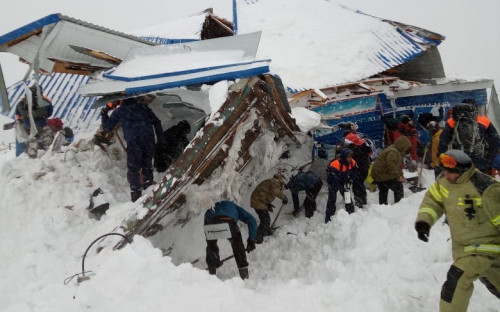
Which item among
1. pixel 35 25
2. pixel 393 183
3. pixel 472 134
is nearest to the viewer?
pixel 472 134

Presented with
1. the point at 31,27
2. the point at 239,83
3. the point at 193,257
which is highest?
the point at 31,27

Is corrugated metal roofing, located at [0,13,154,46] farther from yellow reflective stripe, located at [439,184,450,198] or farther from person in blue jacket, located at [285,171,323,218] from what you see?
yellow reflective stripe, located at [439,184,450,198]

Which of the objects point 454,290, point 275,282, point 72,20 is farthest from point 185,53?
point 454,290

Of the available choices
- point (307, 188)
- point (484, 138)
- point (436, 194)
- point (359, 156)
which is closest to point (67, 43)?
point (307, 188)

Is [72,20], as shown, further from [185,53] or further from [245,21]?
[245,21]

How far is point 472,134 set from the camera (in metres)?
4.90

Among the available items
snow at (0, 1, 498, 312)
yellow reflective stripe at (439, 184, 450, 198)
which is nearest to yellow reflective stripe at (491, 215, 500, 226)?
yellow reflective stripe at (439, 184, 450, 198)

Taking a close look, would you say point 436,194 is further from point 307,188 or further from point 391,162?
point 307,188

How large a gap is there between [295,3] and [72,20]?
935 cm

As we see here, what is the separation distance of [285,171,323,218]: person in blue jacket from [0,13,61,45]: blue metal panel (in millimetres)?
4831

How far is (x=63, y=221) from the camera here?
5.25 metres

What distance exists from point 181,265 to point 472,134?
13.3 feet

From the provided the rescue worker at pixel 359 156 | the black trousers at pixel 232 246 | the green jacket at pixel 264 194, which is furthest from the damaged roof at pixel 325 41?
the black trousers at pixel 232 246

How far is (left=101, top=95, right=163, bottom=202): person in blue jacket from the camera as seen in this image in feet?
18.9
